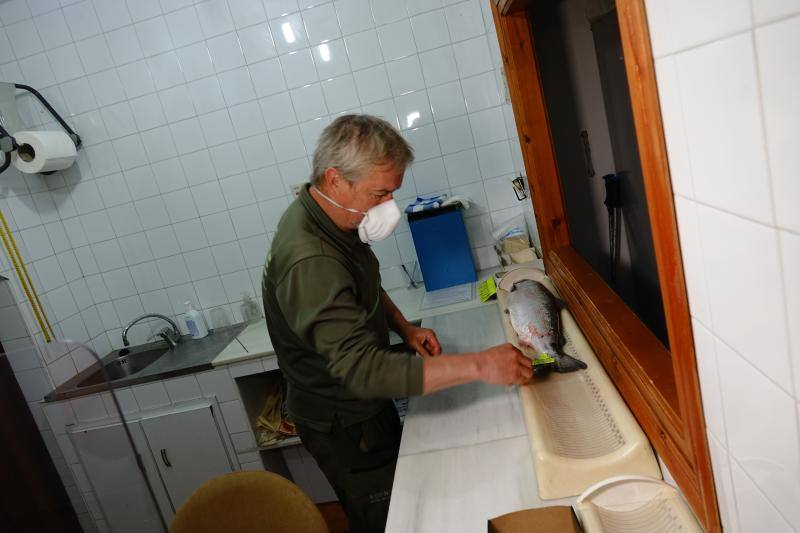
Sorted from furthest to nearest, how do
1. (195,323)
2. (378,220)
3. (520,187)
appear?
1. (195,323)
2. (520,187)
3. (378,220)

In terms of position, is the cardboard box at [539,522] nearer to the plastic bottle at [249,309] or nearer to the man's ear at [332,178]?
the man's ear at [332,178]

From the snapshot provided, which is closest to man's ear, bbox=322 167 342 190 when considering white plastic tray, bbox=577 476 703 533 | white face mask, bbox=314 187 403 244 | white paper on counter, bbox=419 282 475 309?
white face mask, bbox=314 187 403 244

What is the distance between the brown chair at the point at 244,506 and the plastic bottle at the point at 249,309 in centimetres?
173

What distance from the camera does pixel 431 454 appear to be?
141cm

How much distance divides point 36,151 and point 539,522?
2863 mm

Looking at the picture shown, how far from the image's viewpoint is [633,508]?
3.40 ft

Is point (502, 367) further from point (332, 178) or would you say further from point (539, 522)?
point (332, 178)

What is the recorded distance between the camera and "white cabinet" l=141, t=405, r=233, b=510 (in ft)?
8.71

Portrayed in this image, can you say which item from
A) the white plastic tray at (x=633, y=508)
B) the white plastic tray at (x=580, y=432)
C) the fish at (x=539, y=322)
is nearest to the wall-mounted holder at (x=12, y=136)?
the fish at (x=539, y=322)

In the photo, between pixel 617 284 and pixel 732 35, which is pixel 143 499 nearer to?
pixel 732 35

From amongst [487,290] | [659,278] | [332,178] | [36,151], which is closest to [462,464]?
[659,278]

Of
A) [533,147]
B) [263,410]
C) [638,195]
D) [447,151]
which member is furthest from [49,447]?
[638,195]

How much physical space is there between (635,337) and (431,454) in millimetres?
604

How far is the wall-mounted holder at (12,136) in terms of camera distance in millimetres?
2619
